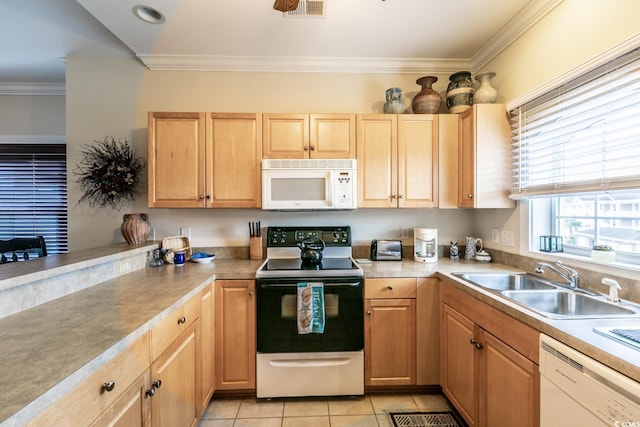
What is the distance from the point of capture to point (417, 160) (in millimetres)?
2324

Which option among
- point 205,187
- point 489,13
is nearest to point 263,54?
point 205,187

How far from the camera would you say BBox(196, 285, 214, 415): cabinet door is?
5.59 feet

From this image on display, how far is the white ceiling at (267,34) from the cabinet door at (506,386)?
2048 mm

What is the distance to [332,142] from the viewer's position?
229 cm

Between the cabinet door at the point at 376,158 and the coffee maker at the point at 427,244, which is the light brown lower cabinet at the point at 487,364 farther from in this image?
the cabinet door at the point at 376,158

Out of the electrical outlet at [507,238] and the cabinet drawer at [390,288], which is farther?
the electrical outlet at [507,238]

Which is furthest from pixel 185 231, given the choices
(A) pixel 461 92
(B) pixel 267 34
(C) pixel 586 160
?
(C) pixel 586 160

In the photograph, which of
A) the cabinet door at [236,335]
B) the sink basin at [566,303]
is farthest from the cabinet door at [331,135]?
the sink basin at [566,303]

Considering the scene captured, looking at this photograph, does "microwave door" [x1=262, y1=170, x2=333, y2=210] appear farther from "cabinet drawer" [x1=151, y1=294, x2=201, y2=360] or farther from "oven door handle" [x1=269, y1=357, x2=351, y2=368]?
"oven door handle" [x1=269, y1=357, x2=351, y2=368]

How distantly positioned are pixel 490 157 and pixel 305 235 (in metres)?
1.55

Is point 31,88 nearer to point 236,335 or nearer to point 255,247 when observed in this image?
point 255,247

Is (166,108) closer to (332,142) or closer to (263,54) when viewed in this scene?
(263,54)

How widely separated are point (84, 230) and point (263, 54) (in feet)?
7.22

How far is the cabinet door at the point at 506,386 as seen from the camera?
118cm
